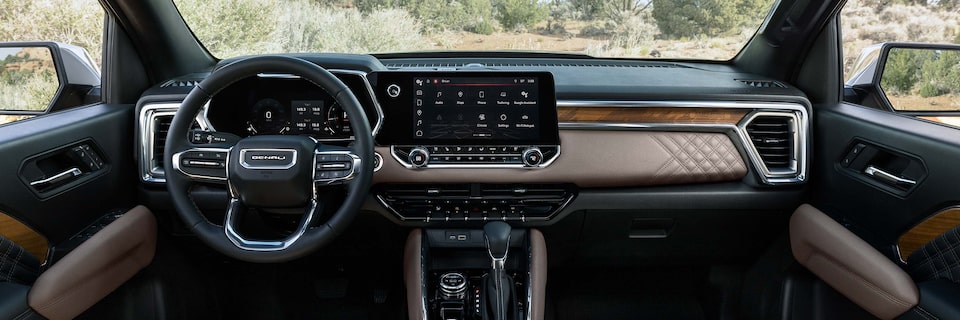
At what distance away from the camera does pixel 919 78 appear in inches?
100

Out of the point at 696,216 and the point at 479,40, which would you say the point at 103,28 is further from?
the point at 696,216

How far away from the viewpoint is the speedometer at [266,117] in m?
2.26

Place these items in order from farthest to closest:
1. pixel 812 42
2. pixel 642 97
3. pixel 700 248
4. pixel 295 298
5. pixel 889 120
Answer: pixel 295 298, pixel 700 248, pixel 812 42, pixel 642 97, pixel 889 120

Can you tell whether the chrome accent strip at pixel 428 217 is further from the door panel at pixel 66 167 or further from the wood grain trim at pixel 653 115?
the door panel at pixel 66 167

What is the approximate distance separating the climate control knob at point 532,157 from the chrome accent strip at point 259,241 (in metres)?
0.81

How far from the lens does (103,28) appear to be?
2.54m

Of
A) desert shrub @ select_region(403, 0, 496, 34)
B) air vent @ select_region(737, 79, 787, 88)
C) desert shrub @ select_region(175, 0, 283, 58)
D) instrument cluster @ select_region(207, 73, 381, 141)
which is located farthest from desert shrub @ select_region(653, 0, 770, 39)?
desert shrub @ select_region(175, 0, 283, 58)

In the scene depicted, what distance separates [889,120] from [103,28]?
2.83 metres

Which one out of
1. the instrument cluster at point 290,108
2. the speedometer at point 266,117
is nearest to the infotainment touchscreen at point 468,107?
the instrument cluster at point 290,108

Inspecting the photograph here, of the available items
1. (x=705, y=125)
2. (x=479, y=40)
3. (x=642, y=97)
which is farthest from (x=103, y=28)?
(x=705, y=125)

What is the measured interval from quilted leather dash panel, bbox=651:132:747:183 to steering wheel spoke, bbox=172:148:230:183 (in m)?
1.47

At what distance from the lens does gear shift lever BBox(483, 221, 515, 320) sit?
2.34 metres

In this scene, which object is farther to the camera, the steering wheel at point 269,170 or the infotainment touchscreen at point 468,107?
the infotainment touchscreen at point 468,107

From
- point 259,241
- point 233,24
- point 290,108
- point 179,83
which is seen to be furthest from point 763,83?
point 233,24
